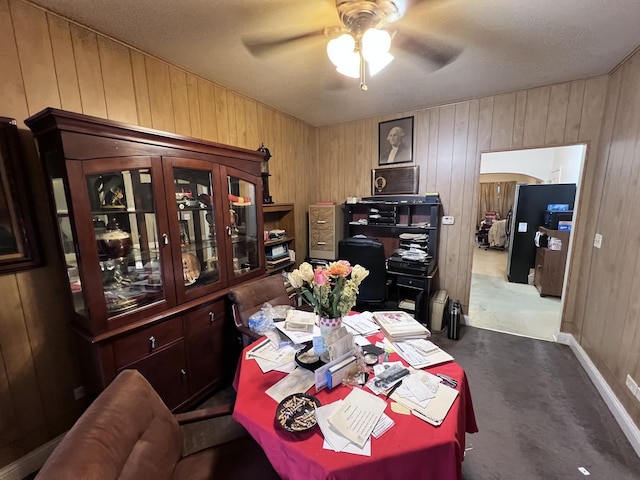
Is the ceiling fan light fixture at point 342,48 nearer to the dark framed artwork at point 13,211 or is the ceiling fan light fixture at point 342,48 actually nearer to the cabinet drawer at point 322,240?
the dark framed artwork at point 13,211

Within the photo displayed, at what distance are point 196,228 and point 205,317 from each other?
670 mm

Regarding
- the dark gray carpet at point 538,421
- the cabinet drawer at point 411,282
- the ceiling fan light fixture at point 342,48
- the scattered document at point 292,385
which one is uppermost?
the ceiling fan light fixture at point 342,48

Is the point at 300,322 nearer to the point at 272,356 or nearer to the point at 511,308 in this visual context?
the point at 272,356

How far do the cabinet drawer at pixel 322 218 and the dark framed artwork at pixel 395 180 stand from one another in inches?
26.1

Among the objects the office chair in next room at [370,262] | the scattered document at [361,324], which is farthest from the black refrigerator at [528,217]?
the scattered document at [361,324]

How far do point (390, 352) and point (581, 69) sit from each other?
2879mm

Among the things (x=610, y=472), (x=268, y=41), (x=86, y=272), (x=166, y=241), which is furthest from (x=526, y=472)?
(x=268, y=41)

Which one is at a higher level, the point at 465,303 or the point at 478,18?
the point at 478,18

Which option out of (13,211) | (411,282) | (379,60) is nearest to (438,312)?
(411,282)

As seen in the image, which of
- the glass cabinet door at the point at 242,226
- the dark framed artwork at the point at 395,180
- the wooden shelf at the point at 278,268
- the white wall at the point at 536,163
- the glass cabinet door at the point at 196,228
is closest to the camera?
the glass cabinet door at the point at 196,228

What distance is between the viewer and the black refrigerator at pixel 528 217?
14.1ft

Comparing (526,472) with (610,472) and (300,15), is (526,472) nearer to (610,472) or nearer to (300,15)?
(610,472)

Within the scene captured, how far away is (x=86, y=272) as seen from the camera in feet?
4.63

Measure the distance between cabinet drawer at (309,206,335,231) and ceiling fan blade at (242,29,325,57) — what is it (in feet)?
5.90
